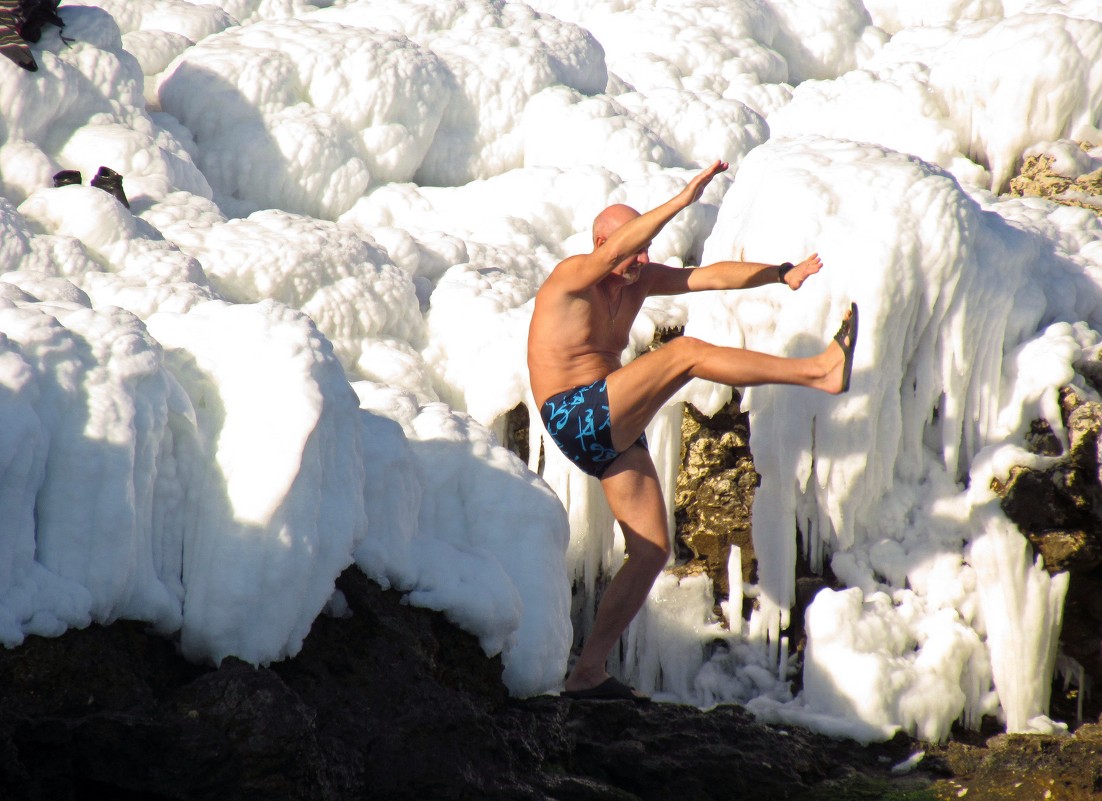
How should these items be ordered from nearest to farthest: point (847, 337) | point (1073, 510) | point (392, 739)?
1. point (392, 739)
2. point (847, 337)
3. point (1073, 510)

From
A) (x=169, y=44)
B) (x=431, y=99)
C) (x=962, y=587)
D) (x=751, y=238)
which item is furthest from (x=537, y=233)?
(x=962, y=587)

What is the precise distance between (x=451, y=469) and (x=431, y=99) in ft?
11.0

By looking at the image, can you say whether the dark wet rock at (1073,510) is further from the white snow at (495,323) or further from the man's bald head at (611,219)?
the man's bald head at (611,219)

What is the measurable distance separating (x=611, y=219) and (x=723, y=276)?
55cm

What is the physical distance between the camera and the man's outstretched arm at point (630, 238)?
13.3 ft

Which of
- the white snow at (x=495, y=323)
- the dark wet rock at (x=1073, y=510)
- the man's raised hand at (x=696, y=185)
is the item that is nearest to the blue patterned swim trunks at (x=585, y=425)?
the white snow at (x=495, y=323)

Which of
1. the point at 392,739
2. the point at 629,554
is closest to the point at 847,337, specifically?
the point at 629,554

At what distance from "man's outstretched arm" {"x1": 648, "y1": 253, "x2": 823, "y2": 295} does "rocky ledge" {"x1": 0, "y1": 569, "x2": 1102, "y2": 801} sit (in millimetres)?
1681

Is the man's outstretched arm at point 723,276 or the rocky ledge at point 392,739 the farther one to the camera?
the man's outstretched arm at point 723,276

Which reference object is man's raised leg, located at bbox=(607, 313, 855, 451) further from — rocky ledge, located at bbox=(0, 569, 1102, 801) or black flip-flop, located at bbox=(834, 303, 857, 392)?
rocky ledge, located at bbox=(0, 569, 1102, 801)

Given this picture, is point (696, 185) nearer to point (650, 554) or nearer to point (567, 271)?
point (567, 271)

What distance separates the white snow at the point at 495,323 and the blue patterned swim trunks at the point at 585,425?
215 mm

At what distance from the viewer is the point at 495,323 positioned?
18.6 ft

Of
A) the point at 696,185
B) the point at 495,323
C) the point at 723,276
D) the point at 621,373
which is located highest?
the point at 696,185
